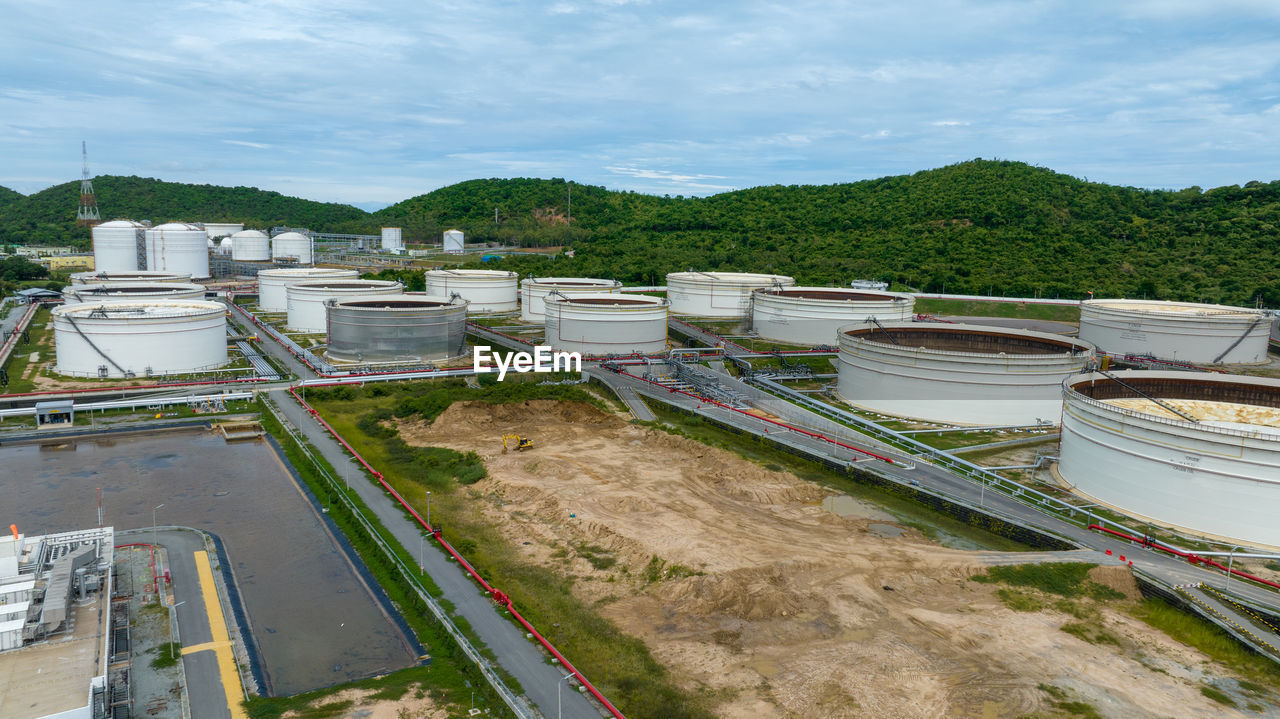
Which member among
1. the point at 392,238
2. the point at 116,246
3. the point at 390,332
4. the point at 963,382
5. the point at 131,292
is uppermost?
the point at 392,238

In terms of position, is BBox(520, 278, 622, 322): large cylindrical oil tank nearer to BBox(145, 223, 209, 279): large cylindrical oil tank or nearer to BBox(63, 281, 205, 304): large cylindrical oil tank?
BBox(63, 281, 205, 304): large cylindrical oil tank

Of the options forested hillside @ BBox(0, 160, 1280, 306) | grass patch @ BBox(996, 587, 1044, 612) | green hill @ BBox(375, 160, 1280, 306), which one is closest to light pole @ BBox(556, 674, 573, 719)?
grass patch @ BBox(996, 587, 1044, 612)

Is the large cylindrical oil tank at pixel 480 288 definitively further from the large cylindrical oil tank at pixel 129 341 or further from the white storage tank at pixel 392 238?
the white storage tank at pixel 392 238

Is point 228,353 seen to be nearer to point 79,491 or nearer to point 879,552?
point 79,491

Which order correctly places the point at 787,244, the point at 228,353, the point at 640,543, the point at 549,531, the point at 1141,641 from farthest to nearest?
1. the point at 787,244
2. the point at 228,353
3. the point at 549,531
4. the point at 640,543
5. the point at 1141,641

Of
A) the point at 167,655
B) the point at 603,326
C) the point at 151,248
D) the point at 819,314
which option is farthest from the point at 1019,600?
the point at 151,248

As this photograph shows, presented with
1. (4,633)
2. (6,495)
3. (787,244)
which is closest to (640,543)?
(4,633)

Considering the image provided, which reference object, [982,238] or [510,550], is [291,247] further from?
[510,550]
